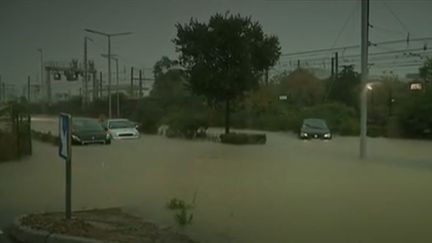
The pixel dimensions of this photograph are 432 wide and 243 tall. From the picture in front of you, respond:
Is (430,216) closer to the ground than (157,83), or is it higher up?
closer to the ground

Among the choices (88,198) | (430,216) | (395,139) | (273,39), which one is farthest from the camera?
(395,139)

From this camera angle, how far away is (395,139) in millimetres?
32906

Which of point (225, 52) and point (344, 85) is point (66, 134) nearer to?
point (225, 52)

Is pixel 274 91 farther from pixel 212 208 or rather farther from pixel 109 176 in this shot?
pixel 212 208

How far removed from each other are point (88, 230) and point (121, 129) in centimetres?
2342

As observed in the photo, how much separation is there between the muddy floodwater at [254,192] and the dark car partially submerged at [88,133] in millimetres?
5456

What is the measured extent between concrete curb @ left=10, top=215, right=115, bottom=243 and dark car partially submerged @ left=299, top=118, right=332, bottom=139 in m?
26.8

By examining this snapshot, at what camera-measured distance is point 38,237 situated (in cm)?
692

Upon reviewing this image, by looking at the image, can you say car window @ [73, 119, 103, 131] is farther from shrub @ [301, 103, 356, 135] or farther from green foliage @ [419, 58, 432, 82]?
green foliage @ [419, 58, 432, 82]

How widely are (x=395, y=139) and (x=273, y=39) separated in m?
9.85

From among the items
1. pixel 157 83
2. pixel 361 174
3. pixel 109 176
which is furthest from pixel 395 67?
pixel 109 176

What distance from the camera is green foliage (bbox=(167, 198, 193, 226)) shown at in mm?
8109

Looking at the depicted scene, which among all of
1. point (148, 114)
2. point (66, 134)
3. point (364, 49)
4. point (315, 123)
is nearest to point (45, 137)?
point (148, 114)

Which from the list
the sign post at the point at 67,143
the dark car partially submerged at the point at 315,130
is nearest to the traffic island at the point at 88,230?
the sign post at the point at 67,143
